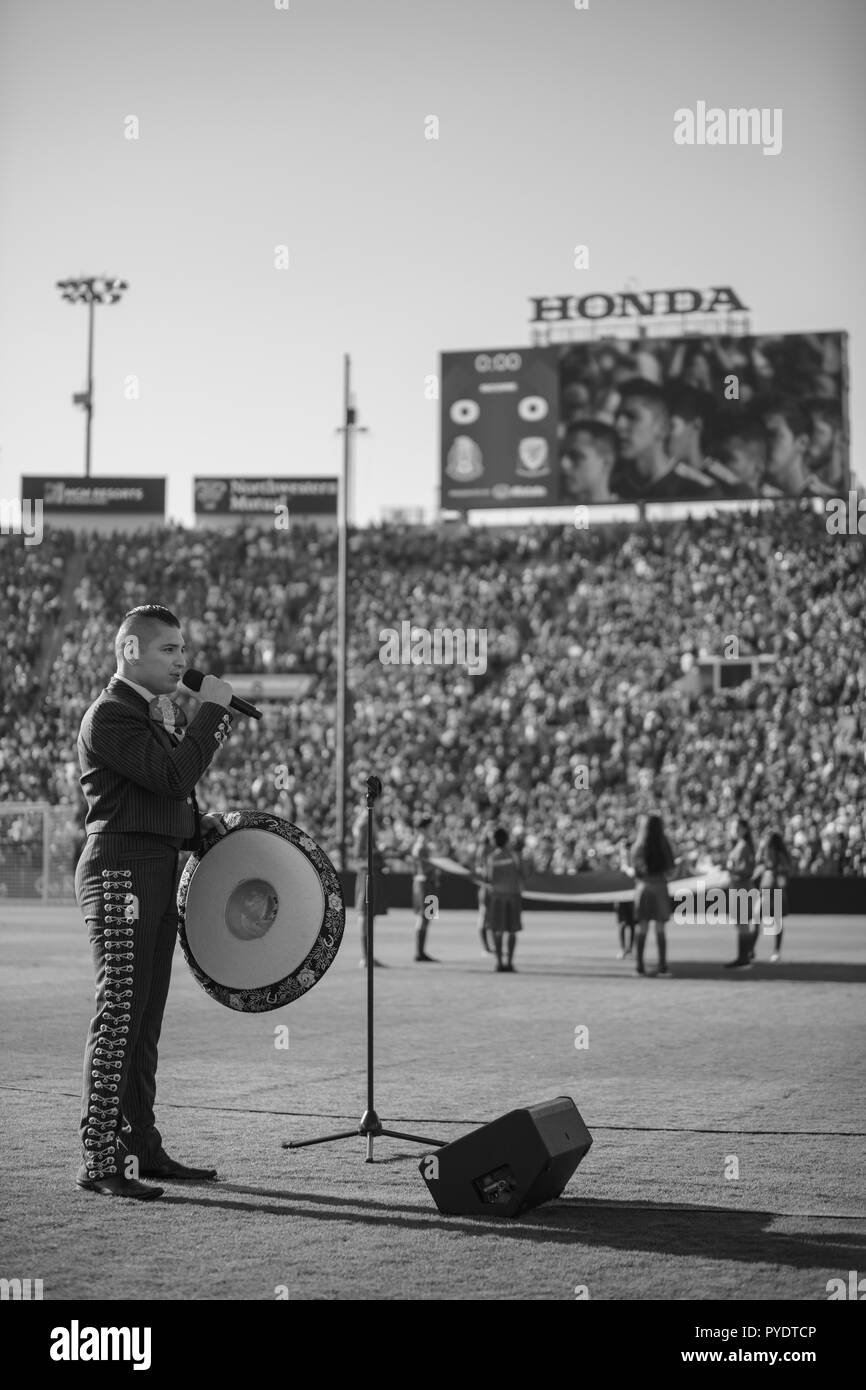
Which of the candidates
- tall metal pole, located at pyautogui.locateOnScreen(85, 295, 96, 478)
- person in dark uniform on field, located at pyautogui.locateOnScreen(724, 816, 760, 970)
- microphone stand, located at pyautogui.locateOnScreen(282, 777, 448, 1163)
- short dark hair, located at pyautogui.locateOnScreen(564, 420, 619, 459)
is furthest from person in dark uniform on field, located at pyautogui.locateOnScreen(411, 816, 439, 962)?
tall metal pole, located at pyautogui.locateOnScreen(85, 295, 96, 478)

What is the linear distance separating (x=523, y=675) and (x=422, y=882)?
22.0m

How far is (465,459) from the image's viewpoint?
5000cm

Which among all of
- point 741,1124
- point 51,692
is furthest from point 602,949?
point 51,692

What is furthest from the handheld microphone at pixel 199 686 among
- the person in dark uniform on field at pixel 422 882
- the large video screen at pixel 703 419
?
the large video screen at pixel 703 419

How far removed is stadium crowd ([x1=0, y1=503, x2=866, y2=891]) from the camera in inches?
1448

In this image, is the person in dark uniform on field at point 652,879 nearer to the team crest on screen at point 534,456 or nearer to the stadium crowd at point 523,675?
the stadium crowd at point 523,675

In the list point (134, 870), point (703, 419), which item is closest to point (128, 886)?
point (134, 870)

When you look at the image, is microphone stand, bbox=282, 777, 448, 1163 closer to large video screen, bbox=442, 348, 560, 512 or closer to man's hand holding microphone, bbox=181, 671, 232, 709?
man's hand holding microphone, bbox=181, 671, 232, 709

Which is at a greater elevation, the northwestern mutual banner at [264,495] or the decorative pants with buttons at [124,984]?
the northwestern mutual banner at [264,495]

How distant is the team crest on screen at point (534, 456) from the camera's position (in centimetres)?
4966

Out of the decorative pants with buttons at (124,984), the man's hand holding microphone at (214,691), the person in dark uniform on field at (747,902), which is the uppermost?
the man's hand holding microphone at (214,691)

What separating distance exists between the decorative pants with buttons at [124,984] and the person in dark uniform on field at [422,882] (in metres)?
14.1

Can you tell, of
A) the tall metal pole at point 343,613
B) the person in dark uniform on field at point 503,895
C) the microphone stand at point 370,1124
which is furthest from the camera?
the tall metal pole at point 343,613

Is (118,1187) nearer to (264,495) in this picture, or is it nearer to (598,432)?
(598,432)
